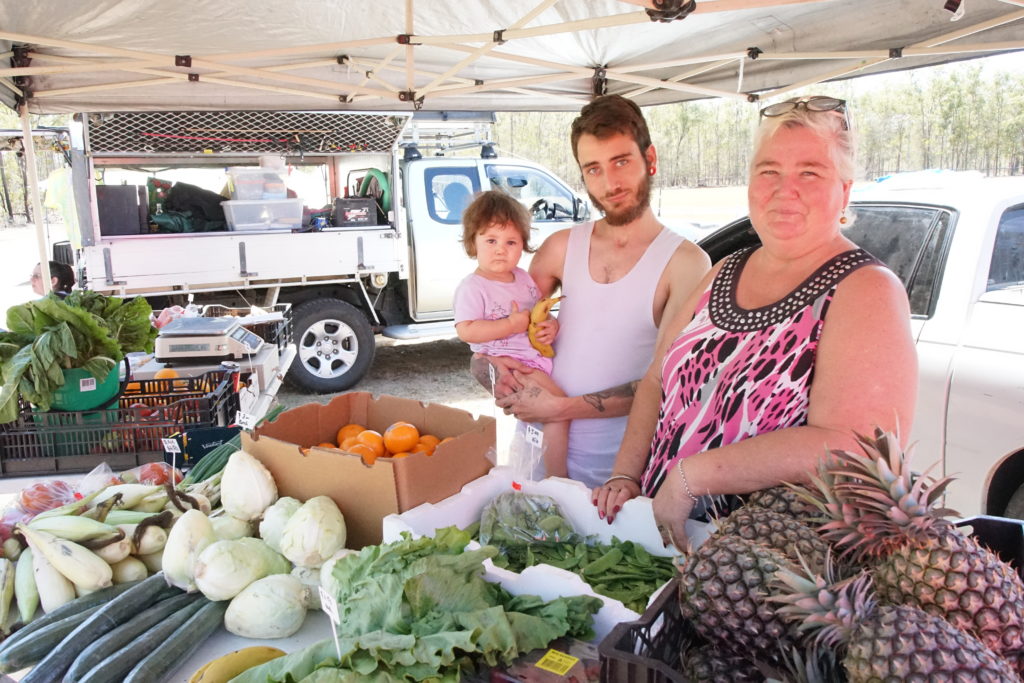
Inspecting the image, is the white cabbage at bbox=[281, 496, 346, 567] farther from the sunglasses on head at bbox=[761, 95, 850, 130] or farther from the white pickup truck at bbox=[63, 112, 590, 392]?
the white pickup truck at bbox=[63, 112, 590, 392]

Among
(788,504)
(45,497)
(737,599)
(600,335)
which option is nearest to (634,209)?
(600,335)

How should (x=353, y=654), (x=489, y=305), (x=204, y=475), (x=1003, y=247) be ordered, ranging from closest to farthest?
(x=353, y=654) < (x=204, y=475) < (x=489, y=305) < (x=1003, y=247)

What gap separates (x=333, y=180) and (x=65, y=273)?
328 centimetres

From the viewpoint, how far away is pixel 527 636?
134 cm

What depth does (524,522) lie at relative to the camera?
1808 mm

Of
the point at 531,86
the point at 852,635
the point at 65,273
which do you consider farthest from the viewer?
the point at 65,273

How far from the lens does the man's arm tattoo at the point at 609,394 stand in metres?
2.39

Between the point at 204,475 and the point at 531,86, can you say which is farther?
the point at 531,86

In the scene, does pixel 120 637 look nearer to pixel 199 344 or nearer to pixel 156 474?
pixel 156 474

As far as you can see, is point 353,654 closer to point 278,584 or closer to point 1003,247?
point 278,584

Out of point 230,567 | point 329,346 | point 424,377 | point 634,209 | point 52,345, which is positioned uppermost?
point 634,209

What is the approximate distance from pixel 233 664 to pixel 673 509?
1.03m

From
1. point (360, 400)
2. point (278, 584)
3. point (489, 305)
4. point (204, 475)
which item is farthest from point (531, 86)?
point (278, 584)

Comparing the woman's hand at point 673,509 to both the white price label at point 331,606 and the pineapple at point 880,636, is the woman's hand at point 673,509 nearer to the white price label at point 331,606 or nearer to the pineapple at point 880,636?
the pineapple at point 880,636
